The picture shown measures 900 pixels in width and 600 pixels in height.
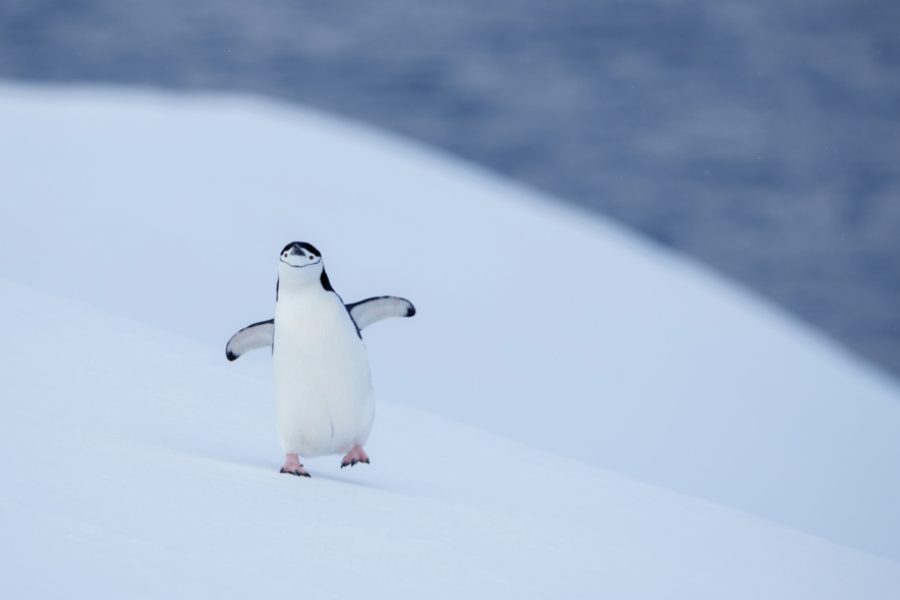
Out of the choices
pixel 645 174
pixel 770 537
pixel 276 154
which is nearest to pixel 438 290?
pixel 276 154

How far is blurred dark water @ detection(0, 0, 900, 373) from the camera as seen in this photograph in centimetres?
1709

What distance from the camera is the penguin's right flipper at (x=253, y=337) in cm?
286

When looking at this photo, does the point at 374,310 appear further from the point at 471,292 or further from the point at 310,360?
the point at 471,292

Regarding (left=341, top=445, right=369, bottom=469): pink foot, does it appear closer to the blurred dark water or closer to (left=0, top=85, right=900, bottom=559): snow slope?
(left=0, top=85, right=900, bottom=559): snow slope

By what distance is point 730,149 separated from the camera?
20.9 meters

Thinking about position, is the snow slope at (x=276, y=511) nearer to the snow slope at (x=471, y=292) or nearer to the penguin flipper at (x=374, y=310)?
the penguin flipper at (x=374, y=310)

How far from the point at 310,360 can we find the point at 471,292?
346cm

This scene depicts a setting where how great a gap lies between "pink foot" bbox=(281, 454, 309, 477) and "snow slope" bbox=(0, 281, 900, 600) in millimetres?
31

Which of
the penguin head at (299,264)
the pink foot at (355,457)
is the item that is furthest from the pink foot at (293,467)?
the penguin head at (299,264)

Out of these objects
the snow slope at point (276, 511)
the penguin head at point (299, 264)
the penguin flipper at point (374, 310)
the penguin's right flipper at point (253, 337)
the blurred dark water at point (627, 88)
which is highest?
the blurred dark water at point (627, 88)

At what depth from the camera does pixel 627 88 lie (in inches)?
775

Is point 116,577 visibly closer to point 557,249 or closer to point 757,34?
point 557,249

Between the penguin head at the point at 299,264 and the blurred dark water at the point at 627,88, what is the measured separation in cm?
1340

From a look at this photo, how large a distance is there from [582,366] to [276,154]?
7.72 feet
